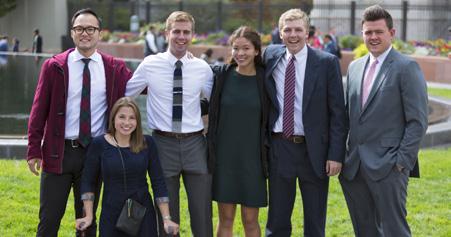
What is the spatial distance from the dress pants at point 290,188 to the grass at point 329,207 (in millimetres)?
966

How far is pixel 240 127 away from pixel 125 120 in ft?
2.89

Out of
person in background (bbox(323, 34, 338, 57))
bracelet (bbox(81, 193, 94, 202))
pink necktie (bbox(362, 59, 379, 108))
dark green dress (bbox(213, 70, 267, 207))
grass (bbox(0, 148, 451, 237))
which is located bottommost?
grass (bbox(0, 148, 451, 237))

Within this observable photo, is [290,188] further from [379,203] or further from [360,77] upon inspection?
[360,77]

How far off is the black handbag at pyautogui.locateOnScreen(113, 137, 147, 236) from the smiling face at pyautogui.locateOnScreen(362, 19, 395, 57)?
1.93 metres

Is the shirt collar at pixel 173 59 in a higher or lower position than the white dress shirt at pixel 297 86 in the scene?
higher

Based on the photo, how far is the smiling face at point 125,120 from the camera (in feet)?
17.3

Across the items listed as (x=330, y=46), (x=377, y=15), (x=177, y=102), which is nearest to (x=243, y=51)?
(x=177, y=102)

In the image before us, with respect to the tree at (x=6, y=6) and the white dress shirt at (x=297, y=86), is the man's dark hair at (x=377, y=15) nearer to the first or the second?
the white dress shirt at (x=297, y=86)

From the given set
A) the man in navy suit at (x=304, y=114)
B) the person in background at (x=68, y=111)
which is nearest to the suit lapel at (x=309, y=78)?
the man in navy suit at (x=304, y=114)

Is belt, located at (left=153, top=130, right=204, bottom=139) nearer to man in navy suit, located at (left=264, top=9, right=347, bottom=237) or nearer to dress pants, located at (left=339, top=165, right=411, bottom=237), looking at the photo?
man in navy suit, located at (left=264, top=9, right=347, bottom=237)

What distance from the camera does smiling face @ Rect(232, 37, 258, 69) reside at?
5.57 metres

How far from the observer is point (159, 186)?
547 cm

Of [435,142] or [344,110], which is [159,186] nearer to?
[344,110]

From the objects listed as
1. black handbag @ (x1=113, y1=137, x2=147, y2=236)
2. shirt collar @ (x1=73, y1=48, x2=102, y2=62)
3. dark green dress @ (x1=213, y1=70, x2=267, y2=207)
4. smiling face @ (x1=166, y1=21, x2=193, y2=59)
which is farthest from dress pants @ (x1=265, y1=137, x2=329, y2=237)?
shirt collar @ (x1=73, y1=48, x2=102, y2=62)
